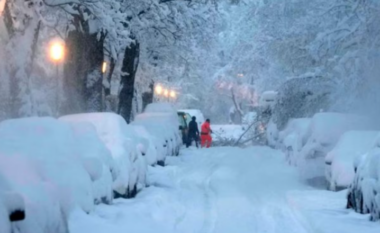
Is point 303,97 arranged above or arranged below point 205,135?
above

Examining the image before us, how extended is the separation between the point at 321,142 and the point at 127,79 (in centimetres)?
1245

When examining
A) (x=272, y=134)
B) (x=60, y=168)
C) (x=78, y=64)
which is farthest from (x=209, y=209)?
(x=272, y=134)

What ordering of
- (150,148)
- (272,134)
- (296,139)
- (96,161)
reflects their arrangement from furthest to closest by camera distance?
(272,134) → (296,139) → (150,148) → (96,161)

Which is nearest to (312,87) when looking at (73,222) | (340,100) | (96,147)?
(340,100)

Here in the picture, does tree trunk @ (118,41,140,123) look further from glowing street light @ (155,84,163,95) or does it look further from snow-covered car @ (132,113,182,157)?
glowing street light @ (155,84,163,95)

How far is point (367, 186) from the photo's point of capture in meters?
10.0

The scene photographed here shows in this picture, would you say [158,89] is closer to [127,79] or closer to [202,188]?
[127,79]

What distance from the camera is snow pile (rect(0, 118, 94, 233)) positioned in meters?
6.05

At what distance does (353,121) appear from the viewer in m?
16.4

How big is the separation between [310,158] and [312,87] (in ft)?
37.6

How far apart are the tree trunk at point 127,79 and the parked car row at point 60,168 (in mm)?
12018

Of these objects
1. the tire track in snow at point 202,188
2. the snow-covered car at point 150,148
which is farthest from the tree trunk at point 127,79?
the snow-covered car at point 150,148

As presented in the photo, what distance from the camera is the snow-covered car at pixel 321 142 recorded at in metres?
15.7

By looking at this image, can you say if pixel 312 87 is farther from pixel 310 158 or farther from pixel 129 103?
pixel 310 158
